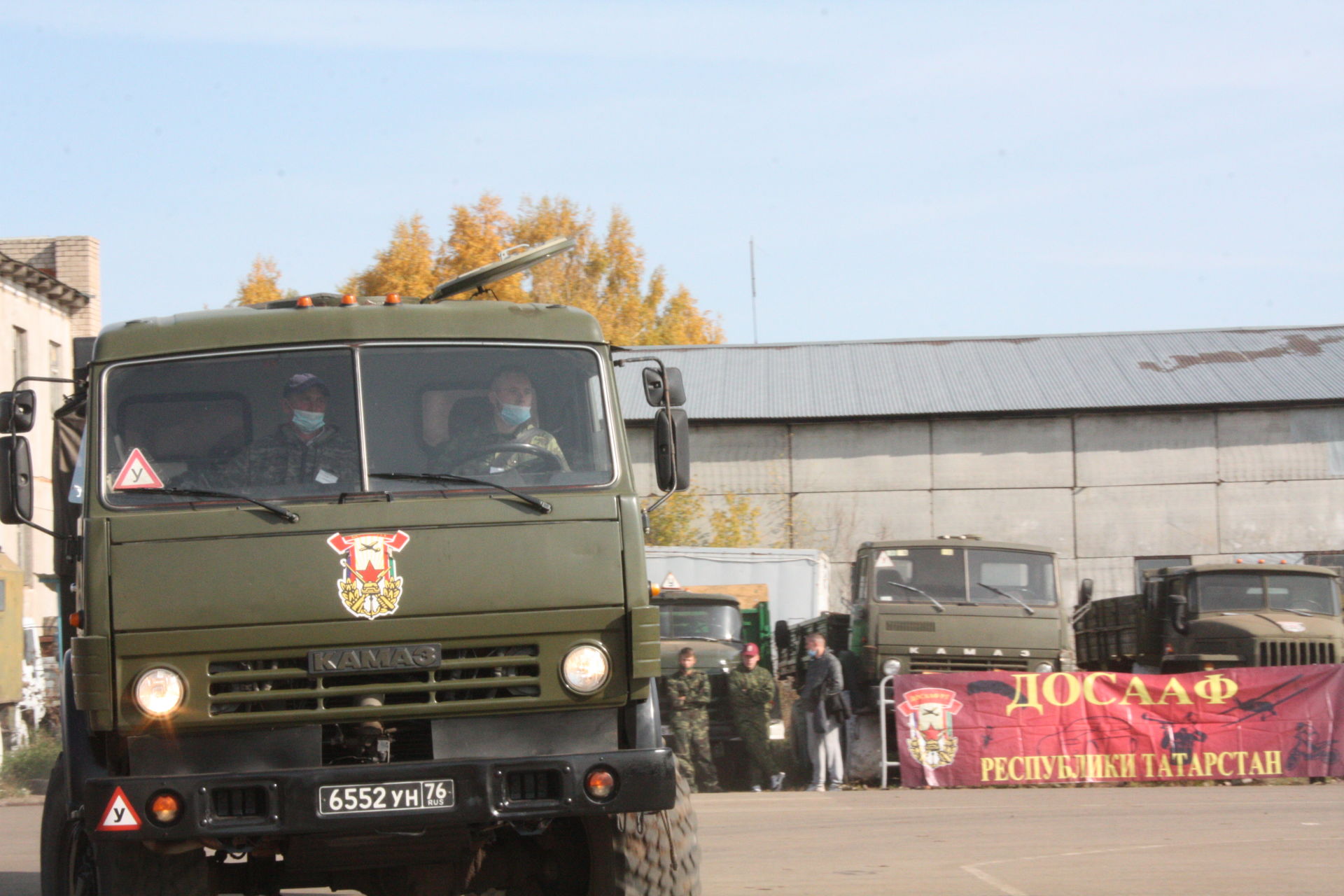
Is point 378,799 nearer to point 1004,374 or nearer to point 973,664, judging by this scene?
point 973,664

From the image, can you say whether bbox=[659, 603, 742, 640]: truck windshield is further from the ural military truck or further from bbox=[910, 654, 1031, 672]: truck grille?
the ural military truck

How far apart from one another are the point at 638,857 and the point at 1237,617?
46.3ft

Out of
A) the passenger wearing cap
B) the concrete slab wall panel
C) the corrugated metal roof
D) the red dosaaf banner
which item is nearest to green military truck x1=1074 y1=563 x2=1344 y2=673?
the red dosaaf banner

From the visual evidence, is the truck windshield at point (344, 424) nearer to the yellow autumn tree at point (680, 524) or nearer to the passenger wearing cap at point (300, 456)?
the passenger wearing cap at point (300, 456)

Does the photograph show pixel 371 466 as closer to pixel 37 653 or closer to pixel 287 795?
pixel 287 795

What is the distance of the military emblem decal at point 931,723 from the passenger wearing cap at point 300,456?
11444 mm

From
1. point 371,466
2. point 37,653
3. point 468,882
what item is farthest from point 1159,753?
point 37,653

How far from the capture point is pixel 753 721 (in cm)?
1683

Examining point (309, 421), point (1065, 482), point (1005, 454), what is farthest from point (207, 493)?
point (1065, 482)

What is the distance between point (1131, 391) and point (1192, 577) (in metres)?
17.5

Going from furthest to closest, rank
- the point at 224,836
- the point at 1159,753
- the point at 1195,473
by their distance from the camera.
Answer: the point at 1195,473 → the point at 1159,753 → the point at 224,836

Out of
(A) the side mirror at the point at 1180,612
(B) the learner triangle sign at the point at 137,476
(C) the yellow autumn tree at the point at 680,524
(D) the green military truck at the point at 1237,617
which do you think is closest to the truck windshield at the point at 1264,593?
(D) the green military truck at the point at 1237,617

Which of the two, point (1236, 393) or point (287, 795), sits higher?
point (1236, 393)

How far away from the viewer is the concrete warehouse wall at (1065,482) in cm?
3447
